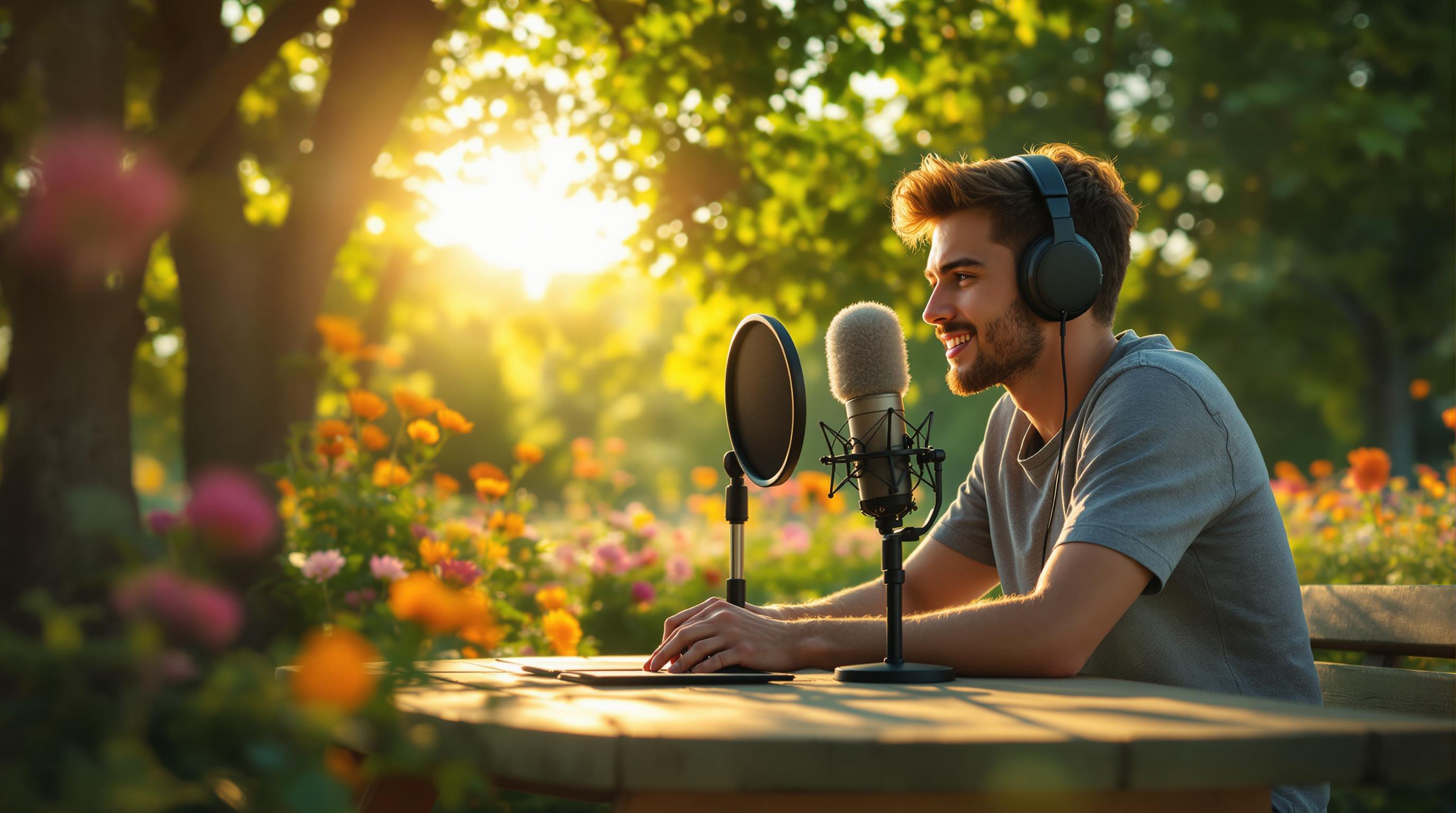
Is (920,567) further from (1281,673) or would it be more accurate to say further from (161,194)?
(161,194)

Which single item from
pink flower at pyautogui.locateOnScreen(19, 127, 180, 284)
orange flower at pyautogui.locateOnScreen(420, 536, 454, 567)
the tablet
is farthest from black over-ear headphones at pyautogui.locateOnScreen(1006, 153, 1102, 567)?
orange flower at pyautogui.locateOnScreen(420, 536, 454, 567)

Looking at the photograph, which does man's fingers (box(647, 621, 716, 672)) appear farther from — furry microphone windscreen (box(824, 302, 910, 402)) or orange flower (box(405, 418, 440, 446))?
orange flower (box(405, 418, 440, 446))

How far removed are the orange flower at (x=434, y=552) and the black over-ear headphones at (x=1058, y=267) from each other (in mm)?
1922

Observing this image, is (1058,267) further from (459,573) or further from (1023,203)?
(459,573)

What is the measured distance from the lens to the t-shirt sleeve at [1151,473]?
1.85 m

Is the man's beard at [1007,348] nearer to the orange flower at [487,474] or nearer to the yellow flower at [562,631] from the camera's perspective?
the yellow flower at [562,631]

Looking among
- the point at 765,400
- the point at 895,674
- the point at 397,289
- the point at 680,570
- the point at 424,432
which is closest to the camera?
the point at 895,674

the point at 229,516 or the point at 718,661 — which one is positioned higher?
the point at 229,516

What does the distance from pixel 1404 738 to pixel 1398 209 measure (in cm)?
1356

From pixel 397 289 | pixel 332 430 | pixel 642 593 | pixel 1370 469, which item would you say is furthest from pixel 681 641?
pixel 397 289

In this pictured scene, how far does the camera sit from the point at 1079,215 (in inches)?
97.0

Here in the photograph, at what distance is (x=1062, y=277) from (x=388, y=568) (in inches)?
83.9

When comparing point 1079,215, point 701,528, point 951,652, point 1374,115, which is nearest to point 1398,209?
point 1374,115

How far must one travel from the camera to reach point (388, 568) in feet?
11.1
